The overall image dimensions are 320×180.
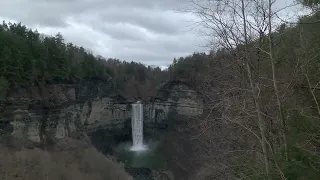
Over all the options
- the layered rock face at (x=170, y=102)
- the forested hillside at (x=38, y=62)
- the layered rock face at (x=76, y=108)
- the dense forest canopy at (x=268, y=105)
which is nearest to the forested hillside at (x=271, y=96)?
the dense forest canopy at (x=268, y=105)

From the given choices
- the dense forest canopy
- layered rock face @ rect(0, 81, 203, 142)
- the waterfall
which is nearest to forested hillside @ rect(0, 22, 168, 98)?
layered rock face @ rect(0, 81, 203, 142)

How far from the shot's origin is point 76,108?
141 ft

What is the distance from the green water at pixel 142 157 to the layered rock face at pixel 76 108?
11.4ft

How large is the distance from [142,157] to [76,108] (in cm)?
1029

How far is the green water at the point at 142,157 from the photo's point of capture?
41719mm

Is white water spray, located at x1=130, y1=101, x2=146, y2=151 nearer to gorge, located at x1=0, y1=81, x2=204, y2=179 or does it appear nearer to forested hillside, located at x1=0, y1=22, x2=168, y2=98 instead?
gorge, located at x1=0, y1=81, x2=204, y2=179

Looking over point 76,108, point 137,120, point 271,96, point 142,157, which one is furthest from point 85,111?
point 271,96

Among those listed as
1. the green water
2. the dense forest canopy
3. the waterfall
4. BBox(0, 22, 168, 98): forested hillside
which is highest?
BBox(0, 22, 168, 98): forested hillside

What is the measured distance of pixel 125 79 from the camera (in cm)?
5584

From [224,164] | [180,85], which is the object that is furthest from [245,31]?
[180,85]

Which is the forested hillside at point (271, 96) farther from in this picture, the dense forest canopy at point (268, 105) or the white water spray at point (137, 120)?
the white water spray at point (137, 120)

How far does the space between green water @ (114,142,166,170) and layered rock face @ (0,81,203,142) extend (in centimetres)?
348

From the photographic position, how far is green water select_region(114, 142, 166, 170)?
41.7 metres

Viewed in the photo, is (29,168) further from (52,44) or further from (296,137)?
(296,137)
